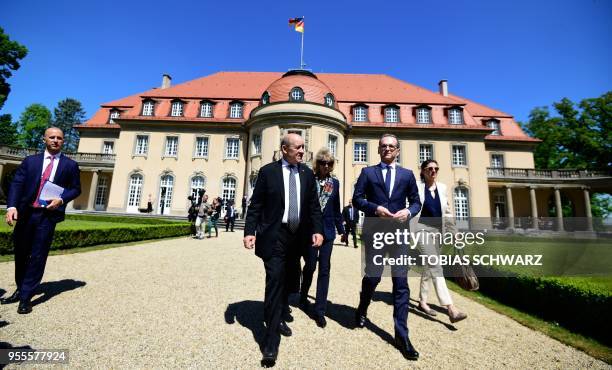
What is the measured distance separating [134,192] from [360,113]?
772 inches

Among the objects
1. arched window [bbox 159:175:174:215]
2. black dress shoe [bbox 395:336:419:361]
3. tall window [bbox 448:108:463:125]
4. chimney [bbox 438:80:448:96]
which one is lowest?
black dress shoe [bbox 395:336:419:361]

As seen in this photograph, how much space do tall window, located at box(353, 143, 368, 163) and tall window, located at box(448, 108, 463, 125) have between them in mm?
7082

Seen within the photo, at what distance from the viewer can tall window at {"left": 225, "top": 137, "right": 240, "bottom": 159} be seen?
23.5 metres

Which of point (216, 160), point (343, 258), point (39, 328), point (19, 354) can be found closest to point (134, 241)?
point (343, 258)

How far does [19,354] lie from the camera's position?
2.34 meters

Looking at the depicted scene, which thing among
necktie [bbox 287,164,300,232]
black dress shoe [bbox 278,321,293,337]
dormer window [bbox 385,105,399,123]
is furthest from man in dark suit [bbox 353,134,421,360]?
dormer window [bbox 385,105,399,123]

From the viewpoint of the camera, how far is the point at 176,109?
2422 cm

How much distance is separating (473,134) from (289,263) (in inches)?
955

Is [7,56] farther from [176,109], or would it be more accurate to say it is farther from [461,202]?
[461,202]

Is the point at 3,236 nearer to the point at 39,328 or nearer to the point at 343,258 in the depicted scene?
the point at 39,328

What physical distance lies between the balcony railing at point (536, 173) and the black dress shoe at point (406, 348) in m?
25.9

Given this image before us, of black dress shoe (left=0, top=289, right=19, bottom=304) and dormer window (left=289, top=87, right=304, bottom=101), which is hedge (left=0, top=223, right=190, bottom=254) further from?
dormer window (left=289, top=87, right=304, bottom=101)

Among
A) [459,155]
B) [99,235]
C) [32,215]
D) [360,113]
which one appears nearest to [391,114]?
[360,113]

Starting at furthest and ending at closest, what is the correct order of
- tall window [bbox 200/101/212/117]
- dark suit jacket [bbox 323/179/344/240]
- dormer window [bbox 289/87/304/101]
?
1. tall window [bbox 200/101/212/117]
2. dormer window [bbox 289/87/304/101]
3. dark suit jacket [bbox 323/179/344/240]
